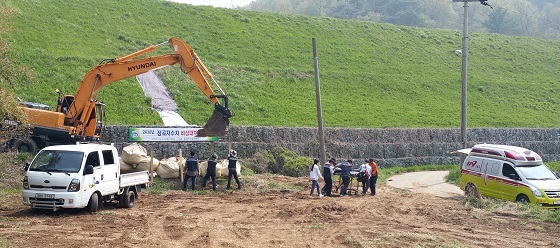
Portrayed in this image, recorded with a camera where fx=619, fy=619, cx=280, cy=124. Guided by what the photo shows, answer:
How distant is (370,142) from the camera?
121 feet

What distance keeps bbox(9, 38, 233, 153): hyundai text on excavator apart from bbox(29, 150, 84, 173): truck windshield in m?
7.05

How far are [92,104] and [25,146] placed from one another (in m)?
3.43

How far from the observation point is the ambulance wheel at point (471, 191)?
2388 cm

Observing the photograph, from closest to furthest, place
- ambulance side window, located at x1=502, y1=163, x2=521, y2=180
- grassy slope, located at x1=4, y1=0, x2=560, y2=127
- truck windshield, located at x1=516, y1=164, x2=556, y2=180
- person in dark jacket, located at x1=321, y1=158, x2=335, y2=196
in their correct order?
truck windshield, located at x1=516, y1=164, x2=556, y2=180 < ambulance side window, located at x1=502, y1=163, x2=521, y2=180 < person in dark jacket, located at x1=321, y1=158, x2=335, y2=196 < grassy slope, located at x1=4, y1=0, x2=560, y2=127

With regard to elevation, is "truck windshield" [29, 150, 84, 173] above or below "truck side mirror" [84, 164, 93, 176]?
above

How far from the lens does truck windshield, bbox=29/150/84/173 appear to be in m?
16.8

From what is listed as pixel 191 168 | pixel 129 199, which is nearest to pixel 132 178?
pixel 129 199

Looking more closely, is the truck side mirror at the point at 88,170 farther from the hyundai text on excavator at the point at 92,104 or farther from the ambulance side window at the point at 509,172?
the ambulance side window at the point at 509,172

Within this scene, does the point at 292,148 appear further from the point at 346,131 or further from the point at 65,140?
the point at 65,140

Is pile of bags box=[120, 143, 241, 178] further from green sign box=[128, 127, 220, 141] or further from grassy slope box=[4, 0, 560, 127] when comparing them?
grassy slope box=[4, 0, 560, 127]

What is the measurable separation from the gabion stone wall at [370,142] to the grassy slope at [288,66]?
10.2 feet

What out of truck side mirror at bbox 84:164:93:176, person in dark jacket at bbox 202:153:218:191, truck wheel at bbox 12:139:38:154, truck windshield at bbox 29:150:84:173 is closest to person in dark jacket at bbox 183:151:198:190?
person in dark jacket at bbox 202:153:218:191

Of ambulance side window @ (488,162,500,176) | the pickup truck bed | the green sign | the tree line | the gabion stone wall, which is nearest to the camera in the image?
the pickup truck bed

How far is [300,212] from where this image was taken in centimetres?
1898
